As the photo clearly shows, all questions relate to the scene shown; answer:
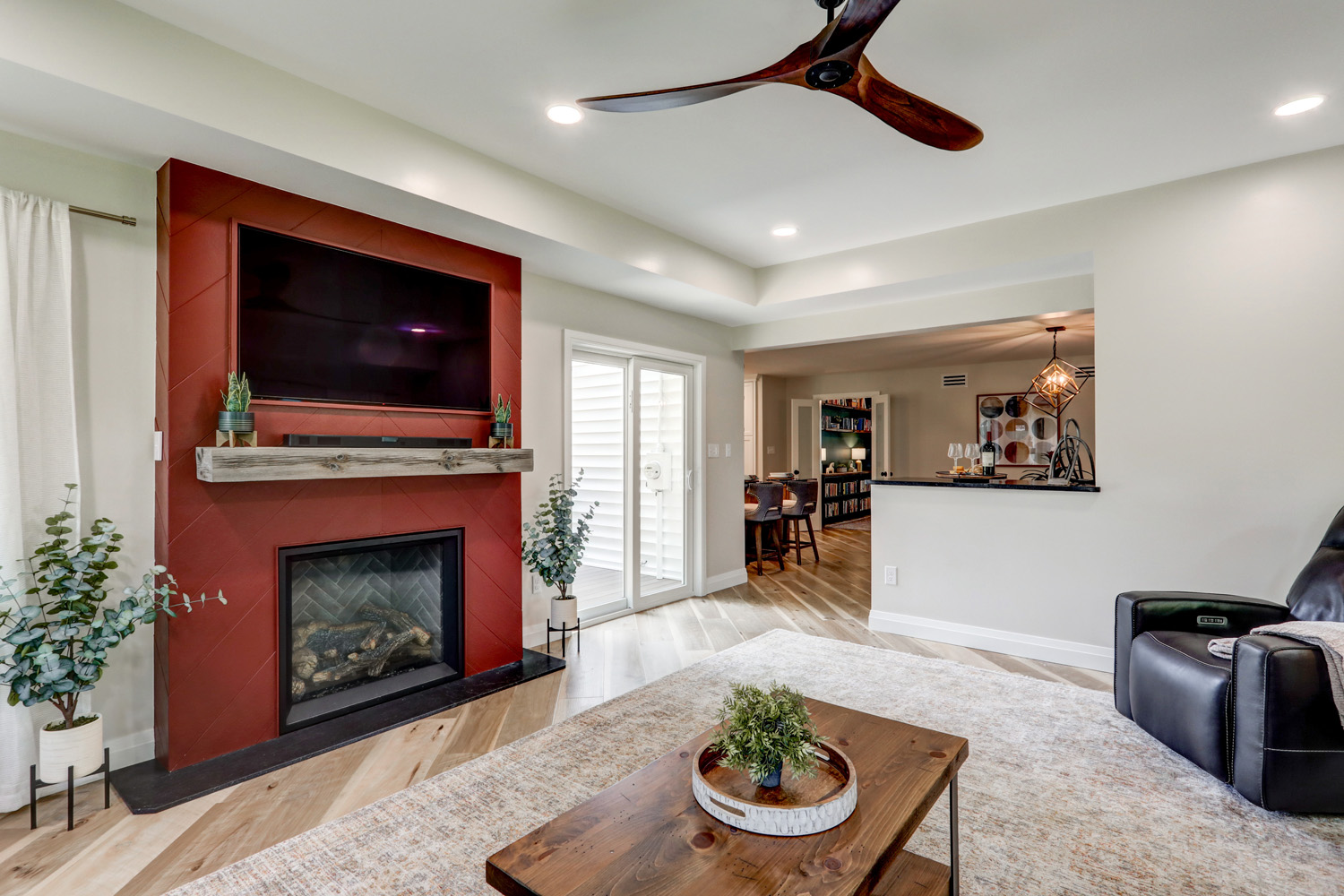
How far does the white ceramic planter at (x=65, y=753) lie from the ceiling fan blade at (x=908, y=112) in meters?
3.17

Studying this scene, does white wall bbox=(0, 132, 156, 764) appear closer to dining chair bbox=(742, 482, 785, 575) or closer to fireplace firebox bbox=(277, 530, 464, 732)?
fireplace firebox bbox=(277, 530, 464, 732)

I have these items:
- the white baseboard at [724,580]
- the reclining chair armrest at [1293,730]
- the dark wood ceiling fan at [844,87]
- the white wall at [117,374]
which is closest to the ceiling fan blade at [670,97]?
the dark wood ceiling fan at [844,87]

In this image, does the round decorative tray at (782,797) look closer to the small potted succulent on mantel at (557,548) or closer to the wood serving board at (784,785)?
the wood serving board at (784,785)

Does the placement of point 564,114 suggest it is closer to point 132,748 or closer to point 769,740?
point 769,740

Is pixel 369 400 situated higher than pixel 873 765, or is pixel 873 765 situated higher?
pixel 369 400

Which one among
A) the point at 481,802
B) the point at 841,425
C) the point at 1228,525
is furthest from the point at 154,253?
the point at 841,425

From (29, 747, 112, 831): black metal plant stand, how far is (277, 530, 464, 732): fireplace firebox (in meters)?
0.58

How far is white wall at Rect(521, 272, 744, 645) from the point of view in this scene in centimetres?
408

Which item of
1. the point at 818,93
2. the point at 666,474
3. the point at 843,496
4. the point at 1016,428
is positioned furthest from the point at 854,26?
the point at 843,496

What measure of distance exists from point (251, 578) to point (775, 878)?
2.41 meters

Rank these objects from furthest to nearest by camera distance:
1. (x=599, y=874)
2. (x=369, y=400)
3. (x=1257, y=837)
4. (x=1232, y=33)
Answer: (x=369, y=400) → (x=1232, y=33) → (x=1257, y=837) → (x=599, y=874)

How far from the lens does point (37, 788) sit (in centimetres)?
231

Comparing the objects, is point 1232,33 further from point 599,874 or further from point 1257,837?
point 599,874

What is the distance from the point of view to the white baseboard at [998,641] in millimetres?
3639
